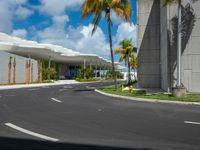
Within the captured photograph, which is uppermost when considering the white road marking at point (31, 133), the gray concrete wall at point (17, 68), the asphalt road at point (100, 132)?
the gray concrete wall at point (17, 68)

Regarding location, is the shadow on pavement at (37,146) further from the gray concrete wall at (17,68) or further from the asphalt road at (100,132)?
the gray concrete wall at (17,68)

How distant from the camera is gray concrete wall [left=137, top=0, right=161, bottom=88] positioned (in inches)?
1174

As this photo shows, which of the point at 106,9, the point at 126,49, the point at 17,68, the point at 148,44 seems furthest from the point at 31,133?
the point at 17,68

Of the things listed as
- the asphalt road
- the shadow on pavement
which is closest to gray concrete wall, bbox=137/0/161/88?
the asphalt road

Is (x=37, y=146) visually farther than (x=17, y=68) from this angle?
No

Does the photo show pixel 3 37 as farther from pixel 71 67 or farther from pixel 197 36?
pixel 197 36

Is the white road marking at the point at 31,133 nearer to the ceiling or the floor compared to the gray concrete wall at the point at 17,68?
nearer to the floor

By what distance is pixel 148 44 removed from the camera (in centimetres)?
3017

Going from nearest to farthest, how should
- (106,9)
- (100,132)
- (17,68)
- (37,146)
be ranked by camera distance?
(37,146), (100,132), (106,9), (17,68)

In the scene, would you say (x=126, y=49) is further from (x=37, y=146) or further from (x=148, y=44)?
(x=37, y=146)

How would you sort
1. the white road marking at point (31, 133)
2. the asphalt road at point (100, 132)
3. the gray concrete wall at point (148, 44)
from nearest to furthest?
1. the asphalt road at point (100, 132)
2. the white road marking at point (31, 133)
3. the gray concrete wall at point (148, 44)

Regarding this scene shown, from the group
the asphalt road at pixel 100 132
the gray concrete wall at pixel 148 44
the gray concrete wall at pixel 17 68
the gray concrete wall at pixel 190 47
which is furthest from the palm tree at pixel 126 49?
the asphalt road at pixel 100 132

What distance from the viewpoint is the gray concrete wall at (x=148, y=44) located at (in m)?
29.8

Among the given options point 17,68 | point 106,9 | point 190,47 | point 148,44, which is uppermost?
point 106,9
